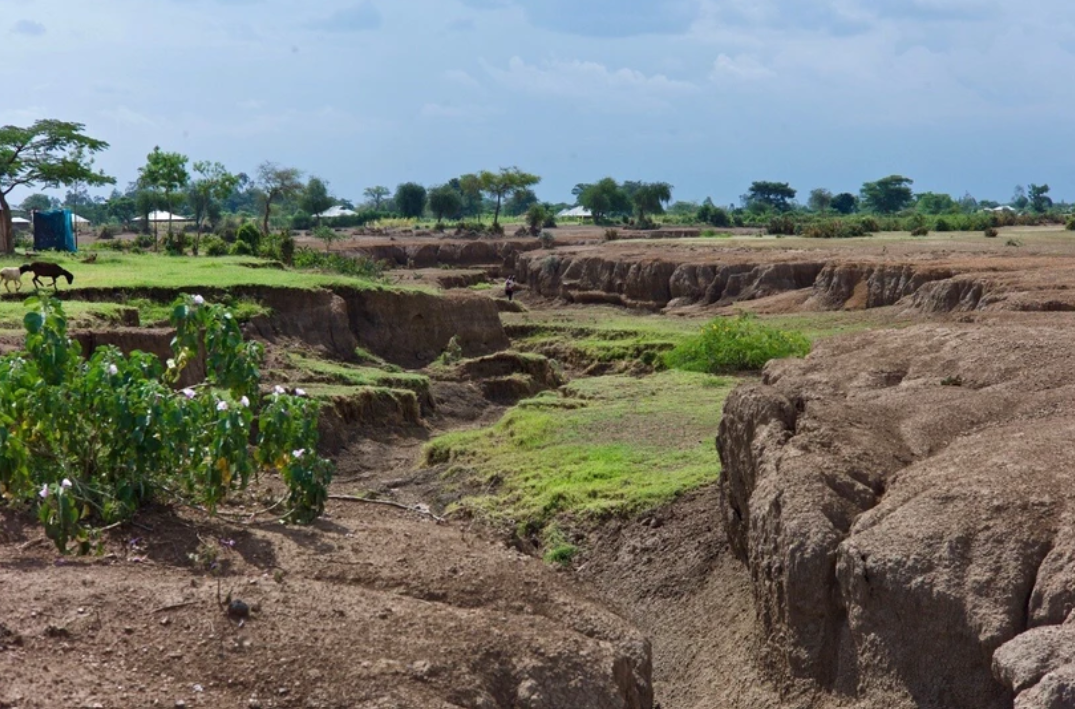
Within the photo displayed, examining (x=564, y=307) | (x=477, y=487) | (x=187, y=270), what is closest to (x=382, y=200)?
(x=564, y=307)

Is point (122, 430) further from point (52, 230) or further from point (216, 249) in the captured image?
point (52, 230)

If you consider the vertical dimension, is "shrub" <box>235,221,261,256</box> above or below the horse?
above

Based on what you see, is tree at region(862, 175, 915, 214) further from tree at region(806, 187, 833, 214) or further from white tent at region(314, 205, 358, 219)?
white tent at region(314, 205, 358, 219)

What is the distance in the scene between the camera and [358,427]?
66.7ft

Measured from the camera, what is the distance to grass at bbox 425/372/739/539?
581 inches

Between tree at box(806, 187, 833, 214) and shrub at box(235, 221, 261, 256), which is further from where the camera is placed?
tree at box(806, 187, 833, 214)

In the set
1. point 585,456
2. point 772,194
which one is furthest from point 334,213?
point 585,456

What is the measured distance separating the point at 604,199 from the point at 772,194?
38.4 meters

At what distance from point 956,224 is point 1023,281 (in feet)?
145

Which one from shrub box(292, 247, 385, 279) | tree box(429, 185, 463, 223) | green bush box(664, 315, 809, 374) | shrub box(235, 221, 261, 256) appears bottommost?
green bush box(664, 315, 809, 374)

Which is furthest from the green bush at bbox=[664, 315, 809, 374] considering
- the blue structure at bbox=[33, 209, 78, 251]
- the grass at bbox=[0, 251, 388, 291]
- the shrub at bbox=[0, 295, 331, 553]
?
the blue structure at bbox=[33, 209, 78, 251]

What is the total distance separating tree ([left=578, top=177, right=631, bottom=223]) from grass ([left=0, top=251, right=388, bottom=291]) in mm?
65931

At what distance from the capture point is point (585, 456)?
54.6 feet

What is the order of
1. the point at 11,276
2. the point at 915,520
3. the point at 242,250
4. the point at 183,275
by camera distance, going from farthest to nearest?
the point at 242,250 → the point at 183,275 → the point at 11,276 → the point at 915,520
